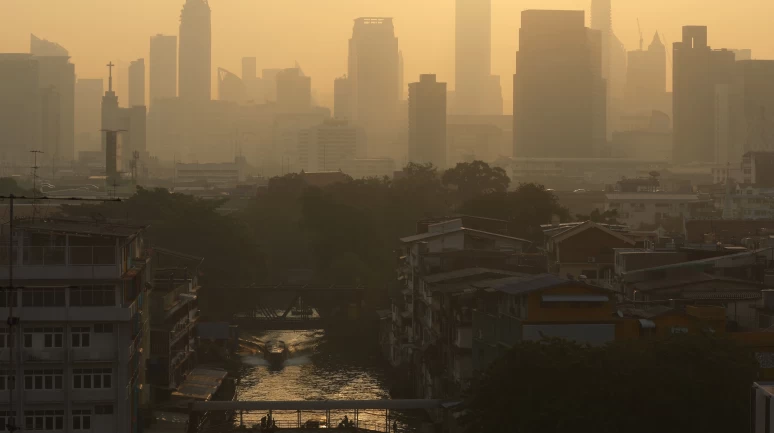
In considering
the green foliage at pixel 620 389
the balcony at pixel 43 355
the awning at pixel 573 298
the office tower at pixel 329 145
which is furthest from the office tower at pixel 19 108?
the green foliage at pixel 620 389

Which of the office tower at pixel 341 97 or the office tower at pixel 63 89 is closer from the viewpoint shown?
the office tower at pixel 63 89

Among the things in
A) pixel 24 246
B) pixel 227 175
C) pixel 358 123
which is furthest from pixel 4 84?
pixel 24 246

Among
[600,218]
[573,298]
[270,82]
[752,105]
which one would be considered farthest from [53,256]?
[270,82]

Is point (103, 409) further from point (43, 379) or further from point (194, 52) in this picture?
point (194, 52)

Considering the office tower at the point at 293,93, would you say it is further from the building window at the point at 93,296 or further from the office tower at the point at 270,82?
the building window at the point at 93,296

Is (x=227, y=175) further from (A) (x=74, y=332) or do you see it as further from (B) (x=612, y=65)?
(A) (x=74, y=332)

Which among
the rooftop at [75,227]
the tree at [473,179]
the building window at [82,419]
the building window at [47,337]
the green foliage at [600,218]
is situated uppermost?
the tree at [473,179]
